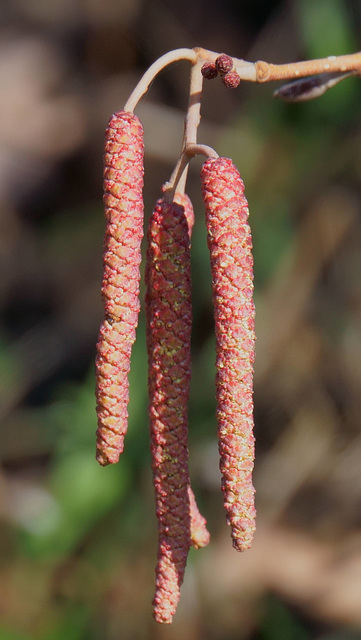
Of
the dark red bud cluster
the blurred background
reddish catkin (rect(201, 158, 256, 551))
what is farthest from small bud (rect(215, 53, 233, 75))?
the blurred background

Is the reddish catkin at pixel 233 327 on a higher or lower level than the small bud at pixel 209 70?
lower

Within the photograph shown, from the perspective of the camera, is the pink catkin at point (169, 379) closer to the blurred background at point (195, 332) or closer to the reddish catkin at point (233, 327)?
the reddish catkin at point (233, 327)

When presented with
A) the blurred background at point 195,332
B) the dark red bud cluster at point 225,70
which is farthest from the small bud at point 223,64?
the blurred background at point 195,332

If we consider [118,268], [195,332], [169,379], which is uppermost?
[118,268]

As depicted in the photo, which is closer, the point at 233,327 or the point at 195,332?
the point at 233,327

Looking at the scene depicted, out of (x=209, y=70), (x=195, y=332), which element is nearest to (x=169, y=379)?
(x=209, y=70)

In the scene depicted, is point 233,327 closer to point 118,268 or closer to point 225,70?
point 118,268

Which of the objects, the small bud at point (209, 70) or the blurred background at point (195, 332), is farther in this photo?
the blurred background at point (195, 332)

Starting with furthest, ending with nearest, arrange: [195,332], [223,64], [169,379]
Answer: [195,332] → [169,379] → [223,64]
